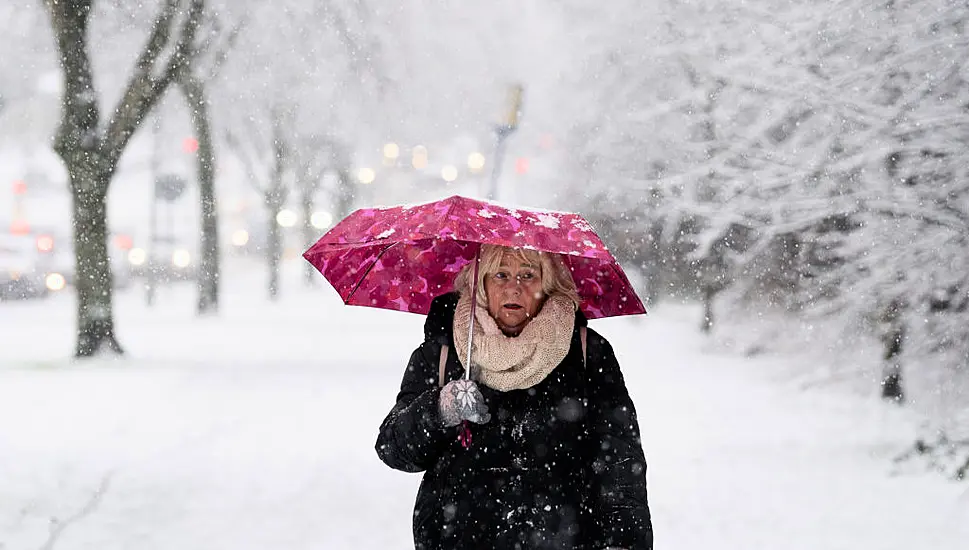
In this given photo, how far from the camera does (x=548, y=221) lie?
3.08m

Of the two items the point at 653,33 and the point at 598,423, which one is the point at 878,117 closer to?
the point at 598,423

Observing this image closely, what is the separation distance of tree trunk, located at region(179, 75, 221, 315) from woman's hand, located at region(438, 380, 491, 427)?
668 inches

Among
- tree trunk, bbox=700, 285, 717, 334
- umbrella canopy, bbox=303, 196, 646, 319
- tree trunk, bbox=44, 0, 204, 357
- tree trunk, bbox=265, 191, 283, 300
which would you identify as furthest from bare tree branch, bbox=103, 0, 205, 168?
tree trunk, bbox=265, 191, 283, 300

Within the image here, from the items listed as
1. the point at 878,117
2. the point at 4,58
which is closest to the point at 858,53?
the point at 878,117

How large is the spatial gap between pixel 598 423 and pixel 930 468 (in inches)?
229

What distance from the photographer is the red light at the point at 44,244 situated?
23.2 m

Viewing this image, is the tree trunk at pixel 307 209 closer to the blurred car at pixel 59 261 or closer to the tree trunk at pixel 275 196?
the tree trunk at pixel 275 196

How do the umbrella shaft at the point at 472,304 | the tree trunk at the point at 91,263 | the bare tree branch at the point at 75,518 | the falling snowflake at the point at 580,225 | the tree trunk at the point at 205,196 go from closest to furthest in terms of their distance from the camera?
1. the umbrella shaft at the point at 472,304
2. the falling snowflake at the point at 580,225
3. the bare tree branch at the point at 75,518
4. the tree trunk at the point at 91,263
5. the tree trunk at the point at 205,196

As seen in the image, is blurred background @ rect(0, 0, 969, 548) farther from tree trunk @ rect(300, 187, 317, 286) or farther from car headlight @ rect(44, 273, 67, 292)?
tree trunk @ rect(300, 187, 317, 286)

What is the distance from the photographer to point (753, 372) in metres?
15.1

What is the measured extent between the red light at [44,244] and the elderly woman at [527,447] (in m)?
22.8

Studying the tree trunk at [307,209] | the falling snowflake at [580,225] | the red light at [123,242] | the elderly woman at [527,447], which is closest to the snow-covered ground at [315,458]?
the elderly woman at [527,447]

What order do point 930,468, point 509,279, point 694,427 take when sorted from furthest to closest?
point 694,427 < point 930,468 < point 509,279

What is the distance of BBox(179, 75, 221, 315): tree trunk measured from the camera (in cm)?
1928
